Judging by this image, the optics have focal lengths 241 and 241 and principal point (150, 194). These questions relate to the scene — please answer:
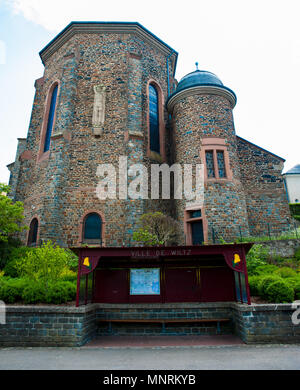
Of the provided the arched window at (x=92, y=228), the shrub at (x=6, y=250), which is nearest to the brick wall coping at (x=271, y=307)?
the arched window at (x=92, y=228)

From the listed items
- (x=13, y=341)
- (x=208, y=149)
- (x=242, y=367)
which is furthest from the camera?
(x=208, y=149)

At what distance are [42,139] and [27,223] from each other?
5795 millimetres

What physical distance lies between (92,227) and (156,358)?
29.4 feet

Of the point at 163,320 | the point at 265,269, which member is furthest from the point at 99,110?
the point at 265,269

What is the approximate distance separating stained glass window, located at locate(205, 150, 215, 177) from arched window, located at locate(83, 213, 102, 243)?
6.80 m

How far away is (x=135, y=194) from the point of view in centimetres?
1331

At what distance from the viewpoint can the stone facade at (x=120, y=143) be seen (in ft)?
43.5

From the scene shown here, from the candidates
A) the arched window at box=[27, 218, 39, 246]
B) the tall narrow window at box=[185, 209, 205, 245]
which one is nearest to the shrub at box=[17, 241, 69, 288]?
the arched window at box=[27, 218, 39, 246]

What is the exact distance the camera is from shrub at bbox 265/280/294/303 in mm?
6934

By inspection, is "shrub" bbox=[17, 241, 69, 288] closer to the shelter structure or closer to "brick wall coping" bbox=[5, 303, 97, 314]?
the shelter structure

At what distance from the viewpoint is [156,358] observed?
18.4 ft

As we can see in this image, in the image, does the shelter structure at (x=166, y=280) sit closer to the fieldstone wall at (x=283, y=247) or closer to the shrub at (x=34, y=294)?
the shrub at (x=34, y=294)
